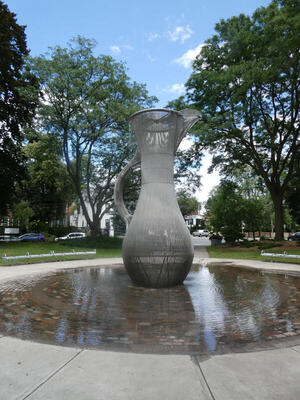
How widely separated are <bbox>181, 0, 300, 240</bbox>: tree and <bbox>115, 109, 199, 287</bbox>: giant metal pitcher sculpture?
12748mm

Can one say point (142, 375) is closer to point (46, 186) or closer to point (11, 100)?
point (11, 100)

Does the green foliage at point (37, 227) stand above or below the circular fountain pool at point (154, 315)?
above

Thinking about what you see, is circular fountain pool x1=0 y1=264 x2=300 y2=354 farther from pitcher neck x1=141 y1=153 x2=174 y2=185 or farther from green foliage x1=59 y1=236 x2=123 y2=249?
green foliage x1=59 y1=236 x2=123 y2=249

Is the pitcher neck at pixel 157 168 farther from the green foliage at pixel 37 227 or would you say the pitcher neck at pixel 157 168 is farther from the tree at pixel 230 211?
the green foliage at pixel 37 227

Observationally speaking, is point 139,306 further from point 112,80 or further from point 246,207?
point 246,207

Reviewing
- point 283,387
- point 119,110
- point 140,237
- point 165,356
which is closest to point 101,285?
point 140,237

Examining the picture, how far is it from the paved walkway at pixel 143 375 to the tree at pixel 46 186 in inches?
1319

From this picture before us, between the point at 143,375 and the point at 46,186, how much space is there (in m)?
42.9

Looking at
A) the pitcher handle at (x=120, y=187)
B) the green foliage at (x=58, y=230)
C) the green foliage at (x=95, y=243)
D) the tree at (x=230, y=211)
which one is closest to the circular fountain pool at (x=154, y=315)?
the pitcher handle at (x=120, y=187)

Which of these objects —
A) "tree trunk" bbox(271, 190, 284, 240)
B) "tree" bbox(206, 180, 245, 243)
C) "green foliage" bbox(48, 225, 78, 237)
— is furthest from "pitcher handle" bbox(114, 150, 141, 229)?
"green foliage" bbox(48, 225, 78, 237)

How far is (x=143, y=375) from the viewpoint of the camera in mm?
3014

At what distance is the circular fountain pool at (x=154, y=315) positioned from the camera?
162 inches

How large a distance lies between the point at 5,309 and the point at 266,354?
4753mm

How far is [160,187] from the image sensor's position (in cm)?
817
